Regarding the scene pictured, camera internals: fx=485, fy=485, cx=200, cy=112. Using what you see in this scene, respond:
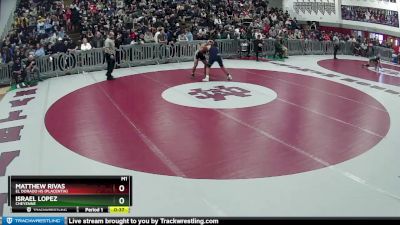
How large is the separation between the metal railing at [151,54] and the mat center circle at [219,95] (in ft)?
16.1

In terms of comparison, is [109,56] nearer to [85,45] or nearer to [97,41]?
[85,45]

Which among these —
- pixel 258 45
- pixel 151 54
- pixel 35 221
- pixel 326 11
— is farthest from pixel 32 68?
pixel 326 11

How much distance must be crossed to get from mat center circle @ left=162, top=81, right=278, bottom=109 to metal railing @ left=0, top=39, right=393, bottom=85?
16.1ft

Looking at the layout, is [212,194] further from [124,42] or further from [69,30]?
[69,30]

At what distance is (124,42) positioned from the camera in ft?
66.7

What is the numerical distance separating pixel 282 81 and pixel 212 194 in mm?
9827

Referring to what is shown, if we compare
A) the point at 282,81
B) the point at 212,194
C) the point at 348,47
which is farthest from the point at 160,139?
the point at 348,47

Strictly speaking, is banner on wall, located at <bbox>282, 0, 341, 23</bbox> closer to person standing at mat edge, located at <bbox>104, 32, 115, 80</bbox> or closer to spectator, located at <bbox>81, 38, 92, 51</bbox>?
spectator, located at <bbox>81, 38, 92, 51</bbox>

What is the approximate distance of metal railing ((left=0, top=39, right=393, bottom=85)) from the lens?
1761cm

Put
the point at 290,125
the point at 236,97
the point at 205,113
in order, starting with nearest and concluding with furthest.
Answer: the point at 290,125, the point at 205,113, the point at 236,97
